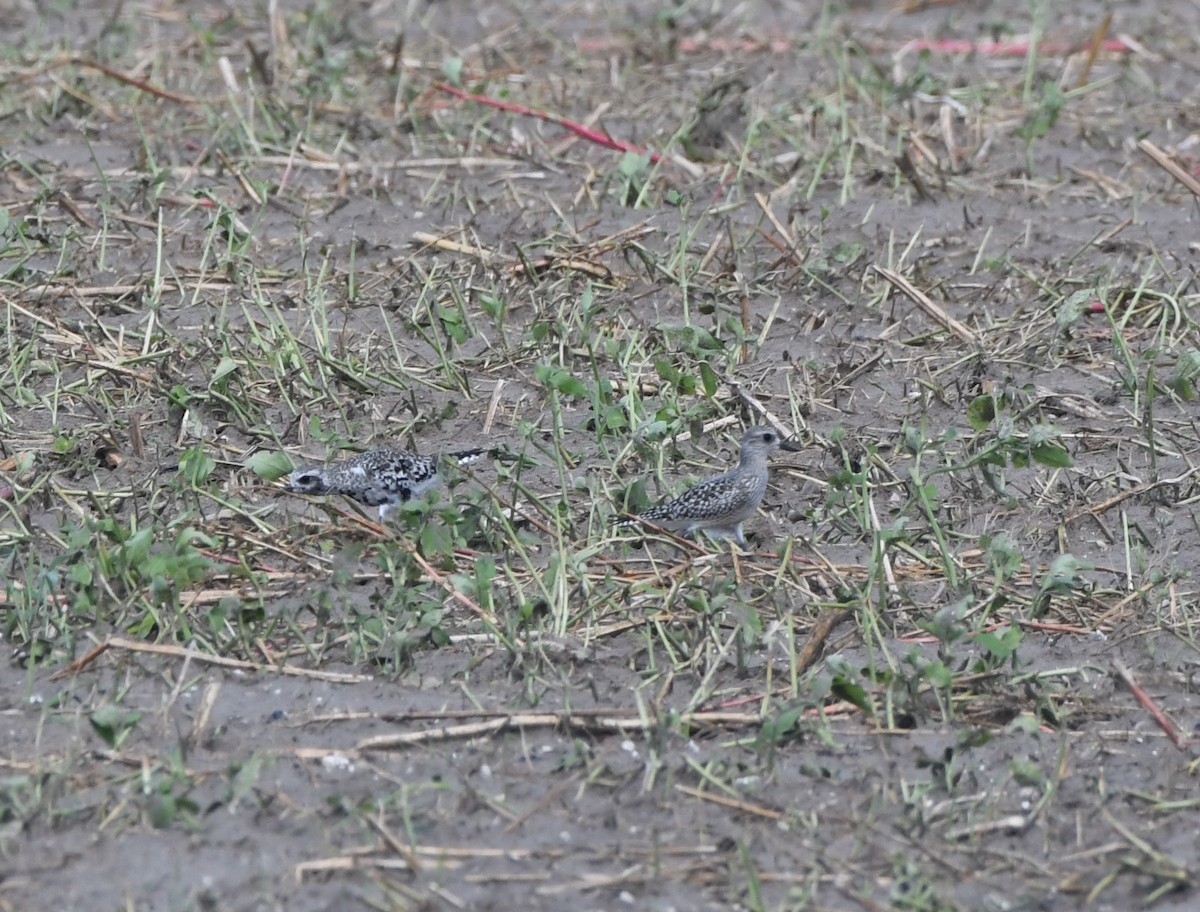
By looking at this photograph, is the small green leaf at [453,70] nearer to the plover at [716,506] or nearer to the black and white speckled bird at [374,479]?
the black and white speckled bird at [374,479]

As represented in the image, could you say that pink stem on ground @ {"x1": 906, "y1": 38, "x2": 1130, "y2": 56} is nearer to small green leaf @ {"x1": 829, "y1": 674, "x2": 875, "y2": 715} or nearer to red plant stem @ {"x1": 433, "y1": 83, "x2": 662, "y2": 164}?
red plant stem @ {"x1": 433, "y1": 83, "x2": 662, "y2": 164}

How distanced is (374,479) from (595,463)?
0.85 metres

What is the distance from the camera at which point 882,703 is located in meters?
5.27

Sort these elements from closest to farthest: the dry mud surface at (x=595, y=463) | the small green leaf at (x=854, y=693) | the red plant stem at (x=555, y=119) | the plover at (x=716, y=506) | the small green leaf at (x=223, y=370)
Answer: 1. the dry mud surface at (x=595, y=463)
2. the small green leaf at (x=854, y=693)
3. the plover at (x=716, y=506)
4. the small green leaf at (x=223, y=370)
5. the red plant stem at (x=555, y=119)

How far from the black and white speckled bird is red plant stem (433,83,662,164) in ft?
10.3

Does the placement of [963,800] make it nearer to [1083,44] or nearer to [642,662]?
[642,662]

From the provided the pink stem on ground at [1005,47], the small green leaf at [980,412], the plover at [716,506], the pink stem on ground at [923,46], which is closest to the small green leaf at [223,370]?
the plover at [716,506]

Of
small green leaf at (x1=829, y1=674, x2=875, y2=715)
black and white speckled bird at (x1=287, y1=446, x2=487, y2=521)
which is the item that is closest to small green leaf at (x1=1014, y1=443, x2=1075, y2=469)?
small green leaf at (x1=829, y1=674, x2=875, y2=715)

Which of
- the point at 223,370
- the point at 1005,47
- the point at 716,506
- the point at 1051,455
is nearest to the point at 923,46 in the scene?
the point at 1005,47

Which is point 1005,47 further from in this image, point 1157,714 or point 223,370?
point 1157,714

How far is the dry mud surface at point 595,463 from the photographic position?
4.73 metres

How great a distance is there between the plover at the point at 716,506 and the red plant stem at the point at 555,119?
10.4 feet

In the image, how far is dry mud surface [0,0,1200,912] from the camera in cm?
473

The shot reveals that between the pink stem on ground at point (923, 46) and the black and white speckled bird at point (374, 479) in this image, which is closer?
the black and white speckled bird at point (374, 479)
